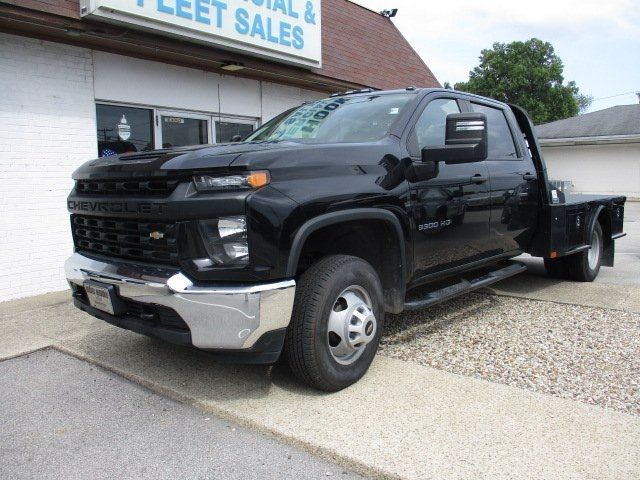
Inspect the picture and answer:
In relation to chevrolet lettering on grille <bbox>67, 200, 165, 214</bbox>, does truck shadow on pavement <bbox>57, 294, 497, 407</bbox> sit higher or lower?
lower

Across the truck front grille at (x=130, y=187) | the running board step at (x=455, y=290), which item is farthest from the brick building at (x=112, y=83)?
the running board step at (x=455, y=290)

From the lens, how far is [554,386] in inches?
144

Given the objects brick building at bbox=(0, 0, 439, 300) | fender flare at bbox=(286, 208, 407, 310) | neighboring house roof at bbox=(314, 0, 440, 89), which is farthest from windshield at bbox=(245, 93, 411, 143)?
neighboring house roof at bbox=(314, 0, 440, 89)

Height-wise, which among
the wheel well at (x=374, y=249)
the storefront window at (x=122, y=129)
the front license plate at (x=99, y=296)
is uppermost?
the storefront window at (x=122, y=129)

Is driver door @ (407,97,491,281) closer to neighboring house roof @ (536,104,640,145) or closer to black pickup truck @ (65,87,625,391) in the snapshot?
black pickup truck @ (65,87,625,391)

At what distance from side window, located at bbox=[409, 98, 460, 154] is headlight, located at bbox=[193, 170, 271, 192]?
1.49m

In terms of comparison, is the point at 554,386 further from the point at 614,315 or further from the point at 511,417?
the point at 614,315

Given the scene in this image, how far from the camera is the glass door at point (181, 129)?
770 cm

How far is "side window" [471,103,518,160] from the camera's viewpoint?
17.3ft

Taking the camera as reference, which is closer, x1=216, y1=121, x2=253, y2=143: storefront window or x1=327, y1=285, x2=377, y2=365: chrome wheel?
x1=327, y1=285, x2=377, y2=365: chrome wheel

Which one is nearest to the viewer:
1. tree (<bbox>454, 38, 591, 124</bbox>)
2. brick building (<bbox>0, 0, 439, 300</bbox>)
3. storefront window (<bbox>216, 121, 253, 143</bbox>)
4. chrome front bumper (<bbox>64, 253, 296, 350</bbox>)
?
chrome front bumper (<bbox>64, 253, 296, 350</bbox>)

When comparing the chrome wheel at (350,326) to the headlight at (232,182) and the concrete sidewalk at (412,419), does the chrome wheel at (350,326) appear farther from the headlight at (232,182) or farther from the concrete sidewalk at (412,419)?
the headlight at (232,182)

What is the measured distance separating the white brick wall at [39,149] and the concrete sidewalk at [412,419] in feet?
8.25

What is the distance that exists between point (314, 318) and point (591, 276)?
498 cm
